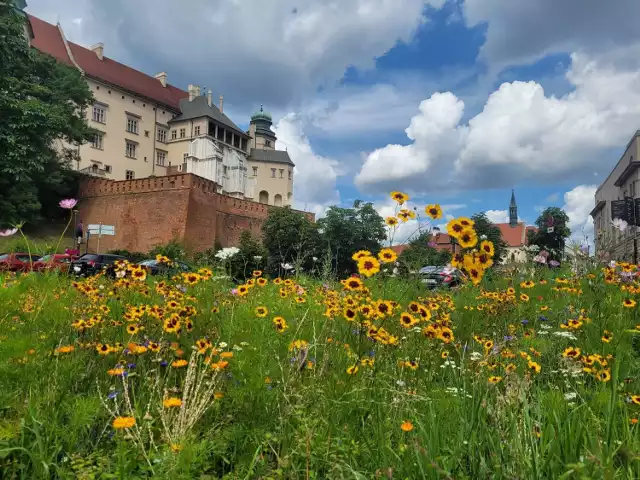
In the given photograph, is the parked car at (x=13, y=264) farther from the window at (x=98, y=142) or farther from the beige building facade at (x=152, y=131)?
the window at (x=98, y=142)

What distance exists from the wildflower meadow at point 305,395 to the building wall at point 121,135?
46047 millimetres

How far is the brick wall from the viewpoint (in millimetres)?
36875

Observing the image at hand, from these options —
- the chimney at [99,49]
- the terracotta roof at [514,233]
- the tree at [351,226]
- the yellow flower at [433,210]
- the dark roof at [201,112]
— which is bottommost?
the yellow flower at [433,210]

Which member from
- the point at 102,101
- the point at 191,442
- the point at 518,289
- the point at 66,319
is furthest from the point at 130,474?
the point at 102,101

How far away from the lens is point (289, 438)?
167 centimetres

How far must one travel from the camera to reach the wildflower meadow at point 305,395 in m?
1.42

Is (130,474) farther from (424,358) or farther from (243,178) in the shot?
(243,178)

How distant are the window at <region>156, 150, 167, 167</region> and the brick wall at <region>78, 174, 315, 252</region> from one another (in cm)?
1155

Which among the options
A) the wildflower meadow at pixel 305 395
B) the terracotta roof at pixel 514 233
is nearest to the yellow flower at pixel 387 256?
the wildflower meadow at pixel 305 395

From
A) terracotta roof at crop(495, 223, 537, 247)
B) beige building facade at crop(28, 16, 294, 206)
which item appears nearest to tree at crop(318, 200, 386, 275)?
beige building facade at crop(28, 16, 294, 206)

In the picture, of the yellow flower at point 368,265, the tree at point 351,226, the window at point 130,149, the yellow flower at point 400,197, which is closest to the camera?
the yellow flower at point 368,265

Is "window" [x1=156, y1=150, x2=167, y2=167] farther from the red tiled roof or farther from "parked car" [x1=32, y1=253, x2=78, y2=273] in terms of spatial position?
"parked car" [x1=32, y1=253, x2=78, y2=273]

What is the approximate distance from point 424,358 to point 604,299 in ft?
7.39

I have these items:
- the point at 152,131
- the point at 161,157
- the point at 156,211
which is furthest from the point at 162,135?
the point at 156,211
